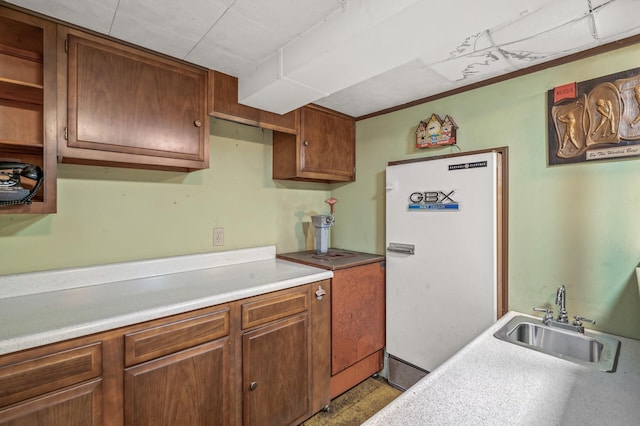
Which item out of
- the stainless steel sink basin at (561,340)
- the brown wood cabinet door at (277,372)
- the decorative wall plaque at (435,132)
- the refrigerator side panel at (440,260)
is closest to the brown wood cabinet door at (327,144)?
the refrigerator side panel at (440,260)

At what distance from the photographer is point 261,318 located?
1632 millimetres

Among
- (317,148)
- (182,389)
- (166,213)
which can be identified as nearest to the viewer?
(182,389)

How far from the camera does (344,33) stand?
1259 millimetres

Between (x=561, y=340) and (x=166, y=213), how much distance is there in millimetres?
2347

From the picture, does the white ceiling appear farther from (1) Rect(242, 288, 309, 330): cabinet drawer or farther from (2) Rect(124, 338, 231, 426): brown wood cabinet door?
(2) Rect(124, 338, 231, 426): brown wood cabinet door

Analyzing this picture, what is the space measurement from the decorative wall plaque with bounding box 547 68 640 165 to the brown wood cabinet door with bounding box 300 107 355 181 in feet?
4.63

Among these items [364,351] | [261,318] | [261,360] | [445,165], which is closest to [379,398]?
[364,351]

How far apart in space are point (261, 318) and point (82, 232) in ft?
3.60

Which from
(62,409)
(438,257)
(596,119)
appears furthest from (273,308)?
(596,119)

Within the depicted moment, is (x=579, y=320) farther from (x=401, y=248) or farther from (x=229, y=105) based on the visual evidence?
(x=229, y=105)

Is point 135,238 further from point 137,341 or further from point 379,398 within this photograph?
point 379,398

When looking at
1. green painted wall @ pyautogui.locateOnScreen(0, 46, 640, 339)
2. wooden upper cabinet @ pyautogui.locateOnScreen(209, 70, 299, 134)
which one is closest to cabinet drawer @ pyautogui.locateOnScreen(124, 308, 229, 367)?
green painted wall @ pyautogui.locateOnScreen(0, 46, 640, 339)

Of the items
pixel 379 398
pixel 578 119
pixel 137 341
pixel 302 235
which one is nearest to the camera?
pixel 137 341

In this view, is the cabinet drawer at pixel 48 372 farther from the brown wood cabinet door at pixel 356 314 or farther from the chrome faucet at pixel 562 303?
the chrome faucet at pixel 562 303
